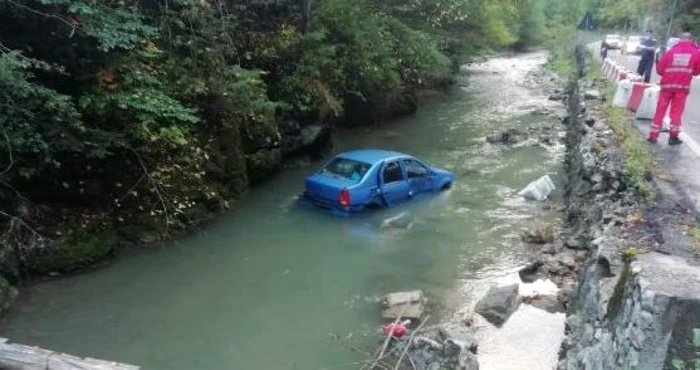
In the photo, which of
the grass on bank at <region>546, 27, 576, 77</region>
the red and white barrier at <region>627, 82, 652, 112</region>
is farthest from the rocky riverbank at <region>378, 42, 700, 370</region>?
the grass on bank at <region>546, 27, 576, 77</region>

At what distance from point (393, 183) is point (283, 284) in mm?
4261

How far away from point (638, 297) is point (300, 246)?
24.5 ft

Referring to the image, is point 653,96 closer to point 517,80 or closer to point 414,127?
point 414,127

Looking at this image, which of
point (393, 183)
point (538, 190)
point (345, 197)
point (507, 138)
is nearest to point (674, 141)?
point (538, 190)

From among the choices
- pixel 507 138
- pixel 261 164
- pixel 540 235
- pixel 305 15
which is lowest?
pixel 507 138

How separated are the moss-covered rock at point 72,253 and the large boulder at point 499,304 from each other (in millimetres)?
6618

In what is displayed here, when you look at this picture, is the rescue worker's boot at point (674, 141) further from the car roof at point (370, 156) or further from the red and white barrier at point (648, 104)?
the car roof at point (370, 156)

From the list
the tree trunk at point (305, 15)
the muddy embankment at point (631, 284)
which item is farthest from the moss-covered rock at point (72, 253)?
the tree trunk at point (305, 15)

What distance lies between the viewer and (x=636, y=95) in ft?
47.5

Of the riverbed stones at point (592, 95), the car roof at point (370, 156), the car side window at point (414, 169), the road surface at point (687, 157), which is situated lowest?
the car side window at point (414, 169)

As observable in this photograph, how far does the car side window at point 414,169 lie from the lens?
14.1 meters

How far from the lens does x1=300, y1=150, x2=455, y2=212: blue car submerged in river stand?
501 inches

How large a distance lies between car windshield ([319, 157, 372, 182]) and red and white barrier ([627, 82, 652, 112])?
22.4 feet

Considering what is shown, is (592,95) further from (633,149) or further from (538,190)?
(633,149)
